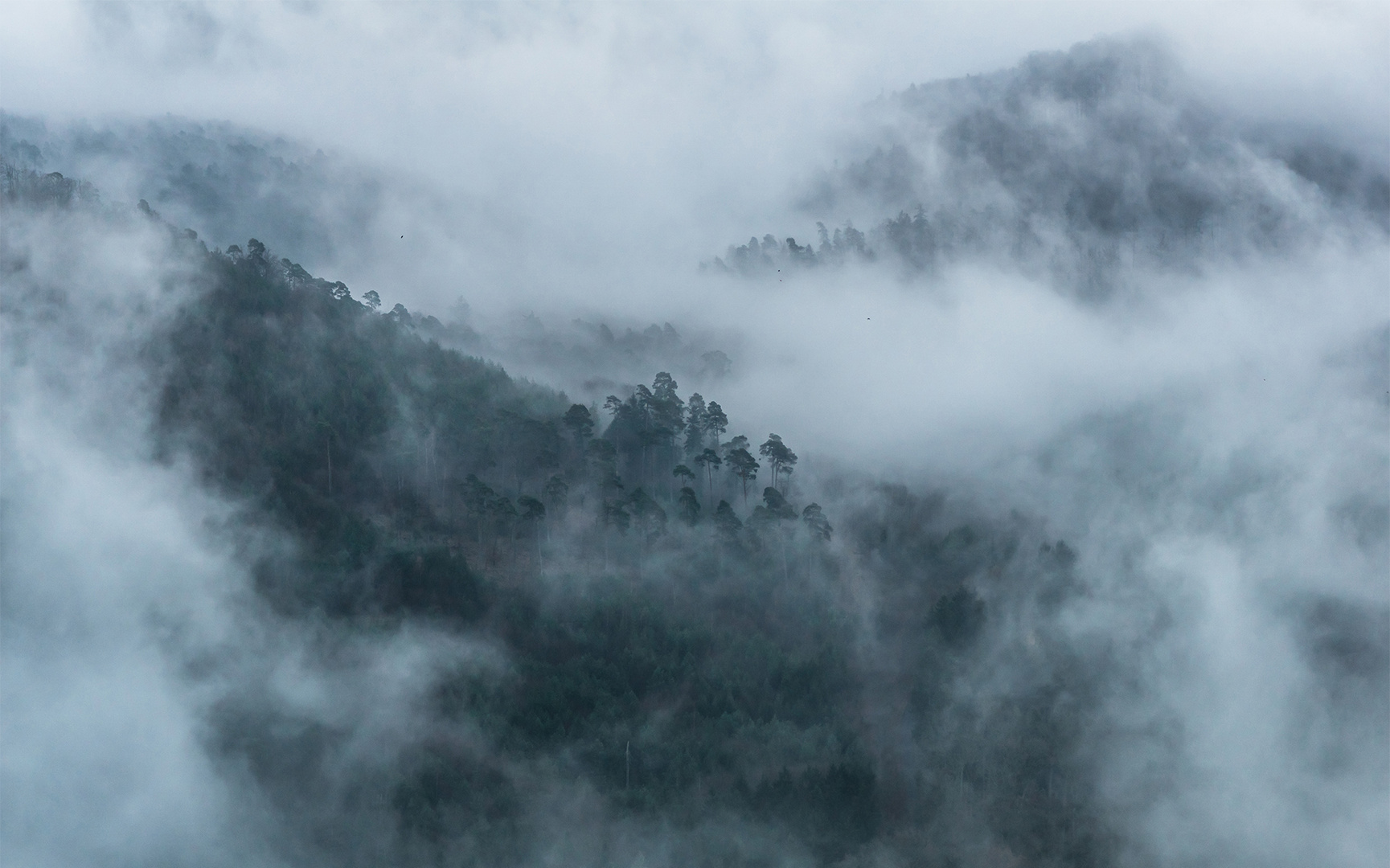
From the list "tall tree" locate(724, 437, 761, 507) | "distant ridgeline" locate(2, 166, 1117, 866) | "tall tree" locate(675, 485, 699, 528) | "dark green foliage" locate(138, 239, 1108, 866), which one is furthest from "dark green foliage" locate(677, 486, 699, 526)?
"tall tree" locate(724, 437, 761, 507)

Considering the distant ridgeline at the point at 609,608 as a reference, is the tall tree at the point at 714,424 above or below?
above

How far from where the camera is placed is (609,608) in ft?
300

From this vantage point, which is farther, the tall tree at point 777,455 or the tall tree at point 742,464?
the tall tree at point 777,455

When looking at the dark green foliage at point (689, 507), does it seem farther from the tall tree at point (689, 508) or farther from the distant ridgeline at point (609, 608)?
the distant ridgeline at point (609, 608)

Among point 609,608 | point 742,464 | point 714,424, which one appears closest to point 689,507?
point 742,464

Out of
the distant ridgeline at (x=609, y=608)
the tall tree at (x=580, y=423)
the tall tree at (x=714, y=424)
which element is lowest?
the distant ridgeline at (x=609, y=608)

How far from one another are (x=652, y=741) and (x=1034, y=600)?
34.2m

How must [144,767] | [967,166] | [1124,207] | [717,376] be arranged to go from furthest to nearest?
[967,166] → [1124,207] → [717,376] → [144,767]

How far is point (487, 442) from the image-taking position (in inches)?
3962

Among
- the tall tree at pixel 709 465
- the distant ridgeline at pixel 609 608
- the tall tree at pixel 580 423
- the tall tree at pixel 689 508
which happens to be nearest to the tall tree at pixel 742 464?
the distant ridgeline at pixel 609 608

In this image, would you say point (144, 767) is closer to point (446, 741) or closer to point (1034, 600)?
point (446, 741)

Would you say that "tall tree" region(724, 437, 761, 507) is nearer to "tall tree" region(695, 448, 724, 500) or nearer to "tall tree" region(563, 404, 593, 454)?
"tall tree" region(695, 448, 724, 500)

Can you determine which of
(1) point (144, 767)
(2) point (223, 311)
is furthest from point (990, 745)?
(2) point (223, 311)

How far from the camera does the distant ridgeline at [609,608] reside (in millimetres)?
82938
